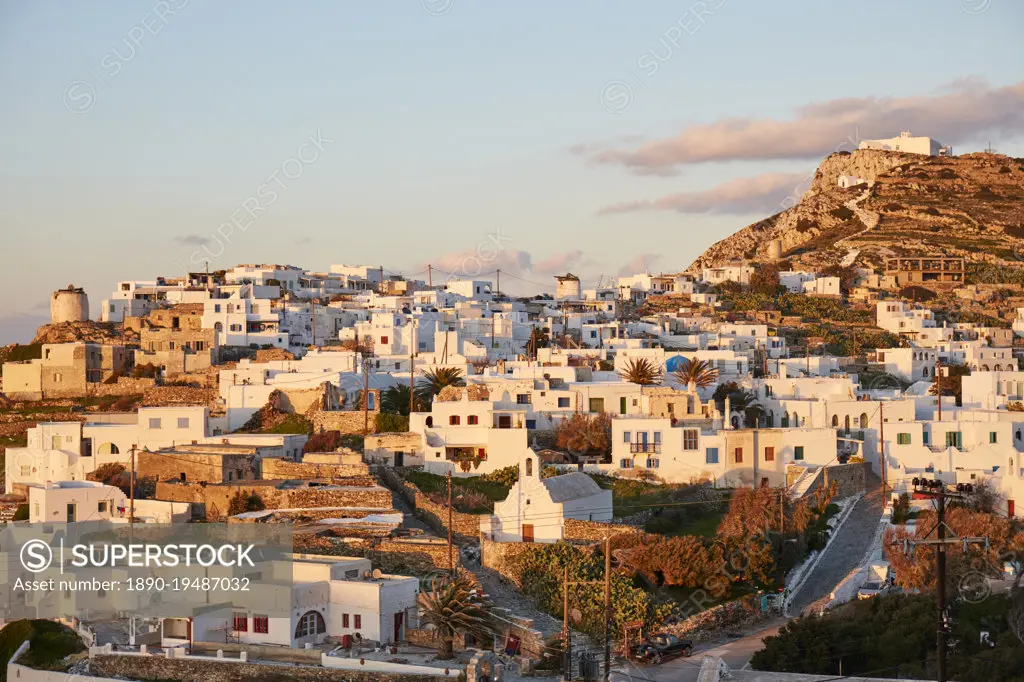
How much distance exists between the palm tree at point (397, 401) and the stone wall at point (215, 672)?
16.6m

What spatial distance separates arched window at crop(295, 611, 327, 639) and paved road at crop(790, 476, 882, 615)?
9838 mm

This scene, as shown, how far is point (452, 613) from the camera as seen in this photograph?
28.5 metres

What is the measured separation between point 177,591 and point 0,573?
21.5 feet

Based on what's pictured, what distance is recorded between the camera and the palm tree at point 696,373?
47906 mm

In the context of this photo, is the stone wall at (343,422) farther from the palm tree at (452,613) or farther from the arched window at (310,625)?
the palm tree at (452,613)

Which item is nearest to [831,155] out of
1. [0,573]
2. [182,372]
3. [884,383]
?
[884,383]

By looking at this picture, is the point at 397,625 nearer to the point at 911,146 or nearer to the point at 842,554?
the point at 842,554

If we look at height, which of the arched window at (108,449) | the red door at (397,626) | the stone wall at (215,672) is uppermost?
the arched window at (108,449)

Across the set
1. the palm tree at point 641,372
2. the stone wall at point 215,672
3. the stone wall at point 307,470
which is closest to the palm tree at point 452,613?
the stone wall at point 215,672

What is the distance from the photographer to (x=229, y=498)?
37781 millimetres

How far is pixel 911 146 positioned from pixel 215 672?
107896mm

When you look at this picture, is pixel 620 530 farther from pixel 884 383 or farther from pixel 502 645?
pixel 884 383

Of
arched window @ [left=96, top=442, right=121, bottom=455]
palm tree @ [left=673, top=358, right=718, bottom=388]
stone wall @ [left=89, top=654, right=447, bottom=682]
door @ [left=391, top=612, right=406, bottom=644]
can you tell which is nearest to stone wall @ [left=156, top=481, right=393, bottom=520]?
arched window @ [left=96, top=442, right=121, bottom=455]

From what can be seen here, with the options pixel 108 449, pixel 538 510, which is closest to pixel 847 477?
pixel 538 510
